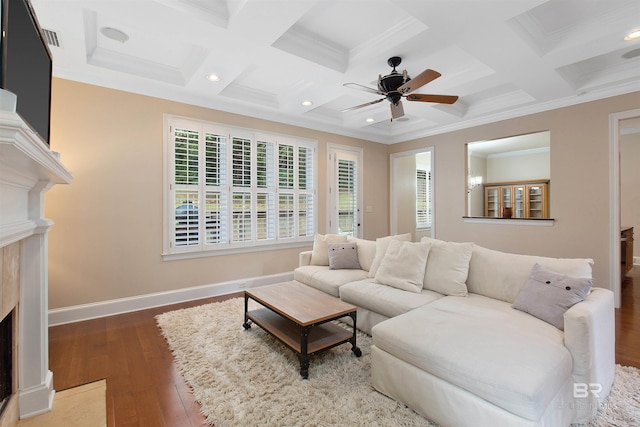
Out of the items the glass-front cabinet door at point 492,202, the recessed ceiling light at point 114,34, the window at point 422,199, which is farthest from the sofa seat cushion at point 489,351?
the glass-front cabinet door at point 492,202

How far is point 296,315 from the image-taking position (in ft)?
7.40

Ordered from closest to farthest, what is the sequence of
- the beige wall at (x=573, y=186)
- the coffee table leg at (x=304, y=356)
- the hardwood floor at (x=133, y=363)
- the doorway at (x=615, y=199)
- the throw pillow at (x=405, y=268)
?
the hardwood floor at (x=133, y=363)
the coffee table leg at (x=304, y=356)
the throw pillow at (x=405, y=268)
the doorway at (x=615, y=199)
the beige wall at (x=573, y=186)

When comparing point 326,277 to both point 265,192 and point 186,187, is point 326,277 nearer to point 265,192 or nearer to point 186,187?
point 265,192

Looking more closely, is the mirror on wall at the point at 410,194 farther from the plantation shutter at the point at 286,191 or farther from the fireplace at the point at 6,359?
the fireplace at the point at 6,359

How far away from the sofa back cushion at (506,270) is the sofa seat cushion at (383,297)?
0.39 metres

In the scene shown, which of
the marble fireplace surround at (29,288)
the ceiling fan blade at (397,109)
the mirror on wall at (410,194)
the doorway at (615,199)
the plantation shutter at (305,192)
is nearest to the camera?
the marble fireplace surround at (29,288)

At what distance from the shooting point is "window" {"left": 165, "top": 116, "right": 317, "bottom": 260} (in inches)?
149

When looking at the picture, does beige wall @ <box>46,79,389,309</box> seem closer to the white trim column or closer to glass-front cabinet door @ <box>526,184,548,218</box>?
the white trim column

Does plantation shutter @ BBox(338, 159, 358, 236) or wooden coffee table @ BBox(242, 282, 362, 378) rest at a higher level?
plantation shutter @ BBox(338, 159, 358, 236)

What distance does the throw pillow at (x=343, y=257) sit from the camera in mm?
3650

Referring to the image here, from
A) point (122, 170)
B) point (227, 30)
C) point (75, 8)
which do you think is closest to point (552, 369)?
point (227, 30)

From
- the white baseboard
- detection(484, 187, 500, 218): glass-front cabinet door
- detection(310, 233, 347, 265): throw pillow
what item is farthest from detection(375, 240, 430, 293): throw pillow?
detection(484, 187, 500, 218): glass-front cabinet door

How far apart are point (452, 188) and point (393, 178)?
4.45ft

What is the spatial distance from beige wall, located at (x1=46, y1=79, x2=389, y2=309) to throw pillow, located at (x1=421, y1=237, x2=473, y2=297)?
→ 291cm
